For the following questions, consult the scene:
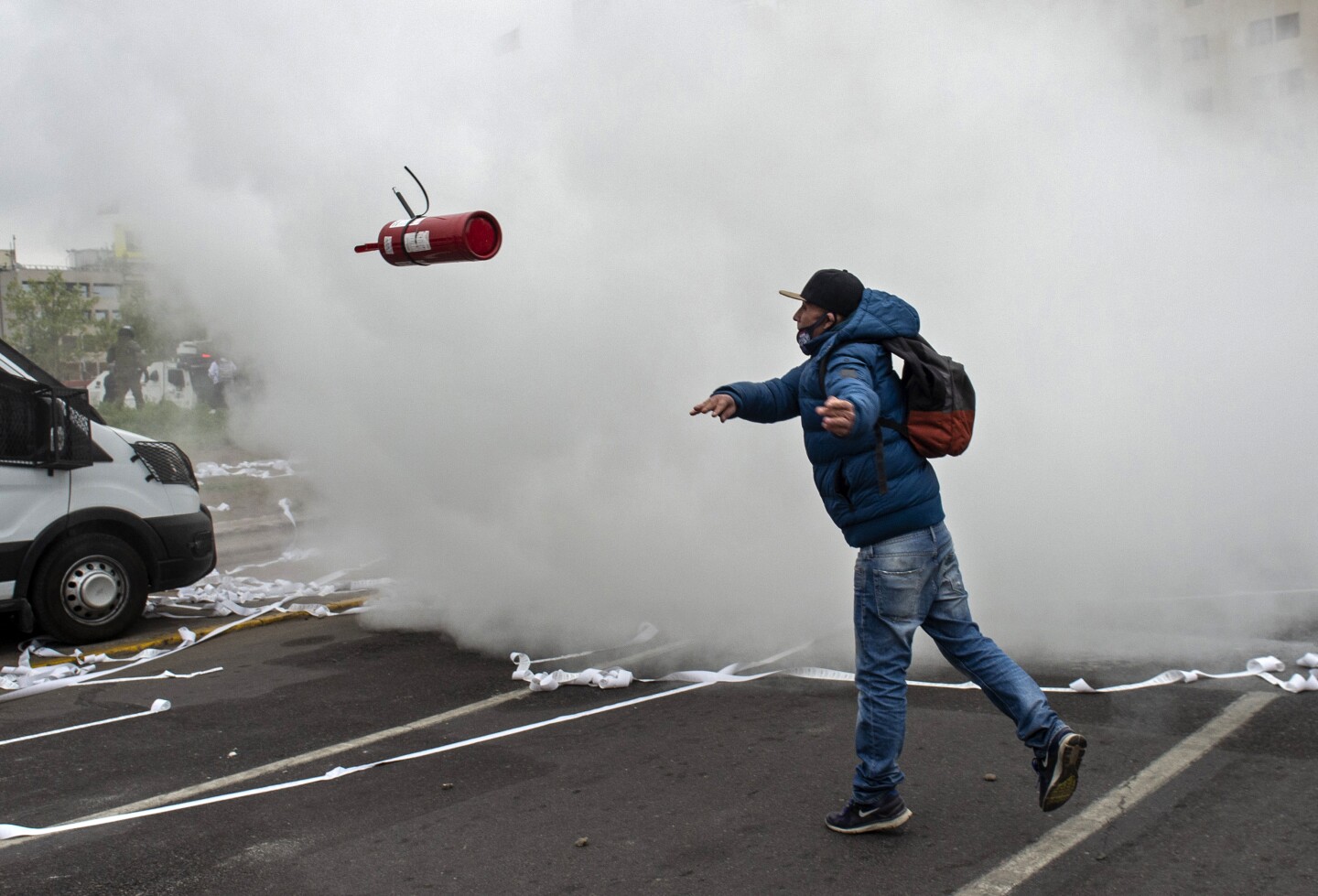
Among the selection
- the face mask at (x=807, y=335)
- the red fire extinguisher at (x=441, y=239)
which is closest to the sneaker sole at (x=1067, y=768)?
the face mask at (x=807, y=335)

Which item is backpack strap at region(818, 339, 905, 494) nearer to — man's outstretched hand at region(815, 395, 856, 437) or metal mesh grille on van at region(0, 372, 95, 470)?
man's outstretched hand at region(815, 395, 856, 437)

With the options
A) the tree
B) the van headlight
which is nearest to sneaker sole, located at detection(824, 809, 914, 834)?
the van headlight

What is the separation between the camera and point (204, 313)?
655cm

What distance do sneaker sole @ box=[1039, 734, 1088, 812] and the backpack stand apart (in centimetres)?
85

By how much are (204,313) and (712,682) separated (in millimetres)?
3536

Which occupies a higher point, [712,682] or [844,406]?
[844,406]

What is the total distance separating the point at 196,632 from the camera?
7.05 m

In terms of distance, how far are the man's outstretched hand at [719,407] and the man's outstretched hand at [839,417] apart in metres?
0.61

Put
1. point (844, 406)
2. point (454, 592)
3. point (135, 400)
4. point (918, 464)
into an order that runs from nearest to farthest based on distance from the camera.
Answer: point (844, 406)
point (918, 464)
point (454, 592)
point (135, 400)

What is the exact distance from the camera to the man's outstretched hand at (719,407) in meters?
3.81

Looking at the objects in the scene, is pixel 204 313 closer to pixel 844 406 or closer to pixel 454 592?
pixel 454 592

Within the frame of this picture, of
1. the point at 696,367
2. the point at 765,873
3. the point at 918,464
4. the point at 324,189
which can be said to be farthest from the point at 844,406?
the point at 324,189

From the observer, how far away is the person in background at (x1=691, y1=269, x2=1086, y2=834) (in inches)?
136

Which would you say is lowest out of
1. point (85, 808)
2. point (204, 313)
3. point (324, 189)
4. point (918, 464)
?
point (85, 808)
